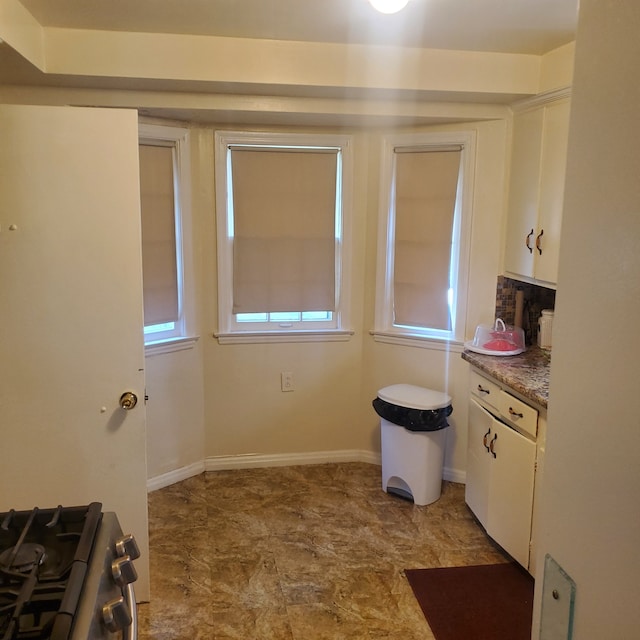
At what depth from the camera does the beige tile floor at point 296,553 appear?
2359mm

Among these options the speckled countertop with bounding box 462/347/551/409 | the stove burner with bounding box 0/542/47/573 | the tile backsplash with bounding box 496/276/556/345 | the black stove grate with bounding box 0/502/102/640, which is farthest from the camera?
the tile backsplash with bounding box 496/276/556/345

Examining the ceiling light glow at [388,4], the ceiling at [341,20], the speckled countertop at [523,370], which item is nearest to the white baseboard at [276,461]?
the speckled countertop at [523,370]

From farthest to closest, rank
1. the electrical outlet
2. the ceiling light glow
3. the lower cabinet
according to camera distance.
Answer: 1. the electrical outlet
2. the lower cabinet
3. the ceiling light glow

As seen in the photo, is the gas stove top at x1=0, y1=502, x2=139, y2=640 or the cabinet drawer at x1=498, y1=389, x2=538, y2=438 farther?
the cabinet drawer at x1=498, y1=389, x2=538, y2=438

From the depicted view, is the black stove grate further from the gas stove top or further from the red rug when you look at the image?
the red rug

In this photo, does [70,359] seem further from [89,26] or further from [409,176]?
[409,176]

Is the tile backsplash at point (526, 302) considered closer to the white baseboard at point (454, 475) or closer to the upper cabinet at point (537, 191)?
the upper cabinet at point (537, 191)

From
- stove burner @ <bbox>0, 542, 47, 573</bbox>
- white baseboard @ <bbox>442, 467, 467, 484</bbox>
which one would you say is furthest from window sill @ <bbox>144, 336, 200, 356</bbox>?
stove burner @ <bbox>0, 542, 47, 573</bbox>

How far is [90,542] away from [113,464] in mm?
982

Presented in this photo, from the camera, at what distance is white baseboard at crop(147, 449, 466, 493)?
3562 millimetres

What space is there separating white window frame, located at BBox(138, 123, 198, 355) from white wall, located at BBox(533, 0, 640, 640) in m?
2.75

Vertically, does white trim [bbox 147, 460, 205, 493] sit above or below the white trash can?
below

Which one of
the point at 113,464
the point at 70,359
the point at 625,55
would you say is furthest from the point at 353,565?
the point at 625,55

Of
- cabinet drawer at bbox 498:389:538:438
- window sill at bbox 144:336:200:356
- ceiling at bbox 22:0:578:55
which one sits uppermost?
ceiling at bbox 22:0:578:55
